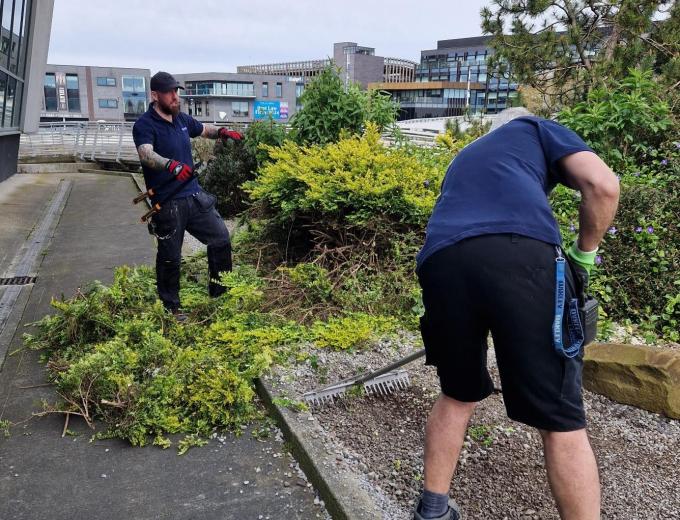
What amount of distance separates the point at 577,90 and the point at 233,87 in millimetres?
80408

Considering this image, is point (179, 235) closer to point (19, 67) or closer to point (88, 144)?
point (19, 67)

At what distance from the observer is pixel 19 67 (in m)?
15.8

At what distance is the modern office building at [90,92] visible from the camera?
73062 mm

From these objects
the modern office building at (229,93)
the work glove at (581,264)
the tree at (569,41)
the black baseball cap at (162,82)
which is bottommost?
the work glove at (581,264)

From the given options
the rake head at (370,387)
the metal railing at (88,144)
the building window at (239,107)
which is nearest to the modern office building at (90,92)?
the building window at (239,107)

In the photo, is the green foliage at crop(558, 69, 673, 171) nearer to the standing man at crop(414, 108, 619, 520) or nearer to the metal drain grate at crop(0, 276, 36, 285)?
the standing man at crop(414, 108, 619, 520)


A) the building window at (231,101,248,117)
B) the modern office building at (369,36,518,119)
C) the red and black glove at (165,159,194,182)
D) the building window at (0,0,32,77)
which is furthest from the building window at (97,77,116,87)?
the red and black glove at (165,159,194,182)

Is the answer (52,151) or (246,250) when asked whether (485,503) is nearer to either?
(246,250)

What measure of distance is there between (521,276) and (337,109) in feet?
15.5

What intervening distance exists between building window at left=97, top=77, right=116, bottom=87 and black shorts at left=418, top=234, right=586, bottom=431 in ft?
270

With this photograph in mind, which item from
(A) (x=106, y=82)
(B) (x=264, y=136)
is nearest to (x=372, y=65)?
(A) (x=106, y=82)

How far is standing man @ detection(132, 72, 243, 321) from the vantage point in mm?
4195

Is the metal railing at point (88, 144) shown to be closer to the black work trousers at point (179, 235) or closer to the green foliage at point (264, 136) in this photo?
the green foliage at point (264, 136)

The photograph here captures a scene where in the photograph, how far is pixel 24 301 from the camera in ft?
16.5
